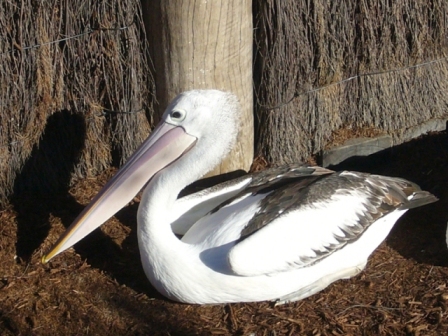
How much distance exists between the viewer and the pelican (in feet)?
11.7

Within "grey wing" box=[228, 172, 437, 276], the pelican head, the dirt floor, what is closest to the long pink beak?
the pelican head

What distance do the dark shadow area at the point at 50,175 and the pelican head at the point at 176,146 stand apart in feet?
2.49

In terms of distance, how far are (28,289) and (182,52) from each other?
1.68m

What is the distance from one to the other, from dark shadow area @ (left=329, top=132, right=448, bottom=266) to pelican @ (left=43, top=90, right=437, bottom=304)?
0.53 meters

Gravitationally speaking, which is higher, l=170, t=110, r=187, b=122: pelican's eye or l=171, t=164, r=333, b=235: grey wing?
l=170, t=110, r=187, b=122: pelican's eye

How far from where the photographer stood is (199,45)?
427 centimetres

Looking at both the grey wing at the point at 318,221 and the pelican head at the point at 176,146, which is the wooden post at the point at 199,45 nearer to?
the pelican head at the point at 176,146

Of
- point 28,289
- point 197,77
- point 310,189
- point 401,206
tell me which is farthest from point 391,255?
point 28,289

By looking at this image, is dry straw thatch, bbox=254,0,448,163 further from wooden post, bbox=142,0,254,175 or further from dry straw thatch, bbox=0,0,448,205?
wooden post, bbox=142,0,254,175

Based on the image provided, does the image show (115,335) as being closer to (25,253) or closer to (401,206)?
(25,253)

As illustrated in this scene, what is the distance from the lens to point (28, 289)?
389 centimetres

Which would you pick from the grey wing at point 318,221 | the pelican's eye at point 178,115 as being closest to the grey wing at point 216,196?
the grey wing at point 318,221

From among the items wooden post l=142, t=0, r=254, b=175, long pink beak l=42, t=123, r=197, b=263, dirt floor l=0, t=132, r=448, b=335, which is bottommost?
dirt floor l=0, t=132, r=448, b=335

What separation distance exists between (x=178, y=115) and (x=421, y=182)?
211cm
